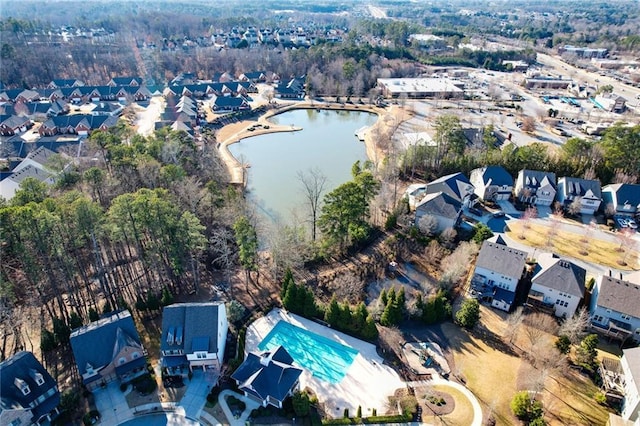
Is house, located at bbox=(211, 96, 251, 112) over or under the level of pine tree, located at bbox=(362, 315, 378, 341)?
over

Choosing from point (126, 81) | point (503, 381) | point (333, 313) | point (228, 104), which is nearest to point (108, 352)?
point (333, 313)

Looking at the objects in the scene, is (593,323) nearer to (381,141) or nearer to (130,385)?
(130,385)

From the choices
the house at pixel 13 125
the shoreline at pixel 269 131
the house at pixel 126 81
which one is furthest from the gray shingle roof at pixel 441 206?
the house at pixel 126 81

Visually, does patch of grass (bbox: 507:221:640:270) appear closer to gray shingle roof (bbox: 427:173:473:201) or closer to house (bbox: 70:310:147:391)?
gray shingle roof (bbox: 427:173:473:201)

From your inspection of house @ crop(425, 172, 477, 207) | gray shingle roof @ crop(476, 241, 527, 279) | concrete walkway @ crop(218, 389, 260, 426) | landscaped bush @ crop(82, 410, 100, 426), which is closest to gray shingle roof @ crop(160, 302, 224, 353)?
concrete walkway @ crop(218, 389, 260, 426)

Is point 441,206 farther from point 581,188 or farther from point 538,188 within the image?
point 581,188

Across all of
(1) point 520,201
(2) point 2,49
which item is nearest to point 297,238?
(1) point 520,201
